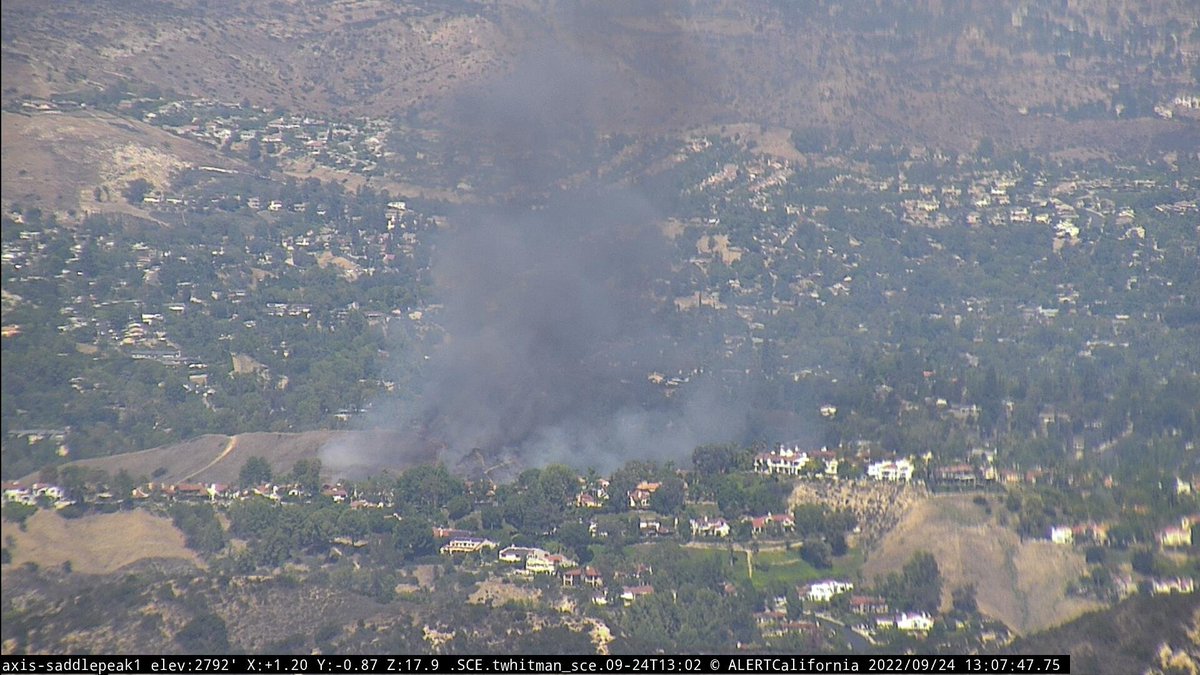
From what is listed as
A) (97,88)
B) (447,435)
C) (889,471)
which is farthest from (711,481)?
(97,88)

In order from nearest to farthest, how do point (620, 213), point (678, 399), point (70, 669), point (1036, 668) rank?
point (70, 669) < point (1036, 668) < point (678, 399) < point (620, 213)

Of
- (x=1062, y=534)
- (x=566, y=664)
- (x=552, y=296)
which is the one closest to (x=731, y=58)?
(x=552, y=296)

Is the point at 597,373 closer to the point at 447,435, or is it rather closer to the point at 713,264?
the point at 447,435

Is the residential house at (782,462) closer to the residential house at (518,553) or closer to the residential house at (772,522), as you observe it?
the residential house at (772,522)

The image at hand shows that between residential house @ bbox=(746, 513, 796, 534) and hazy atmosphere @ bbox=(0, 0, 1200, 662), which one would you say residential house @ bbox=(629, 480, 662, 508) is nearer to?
hazy atmosphere @ bbox=(0, 0, 1200, 662)

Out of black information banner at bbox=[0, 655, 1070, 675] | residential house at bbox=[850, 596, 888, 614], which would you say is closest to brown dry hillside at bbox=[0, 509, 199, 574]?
black information banner at bbox=[0, 655, 1070, 675]

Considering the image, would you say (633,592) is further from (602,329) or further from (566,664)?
(602,329)
